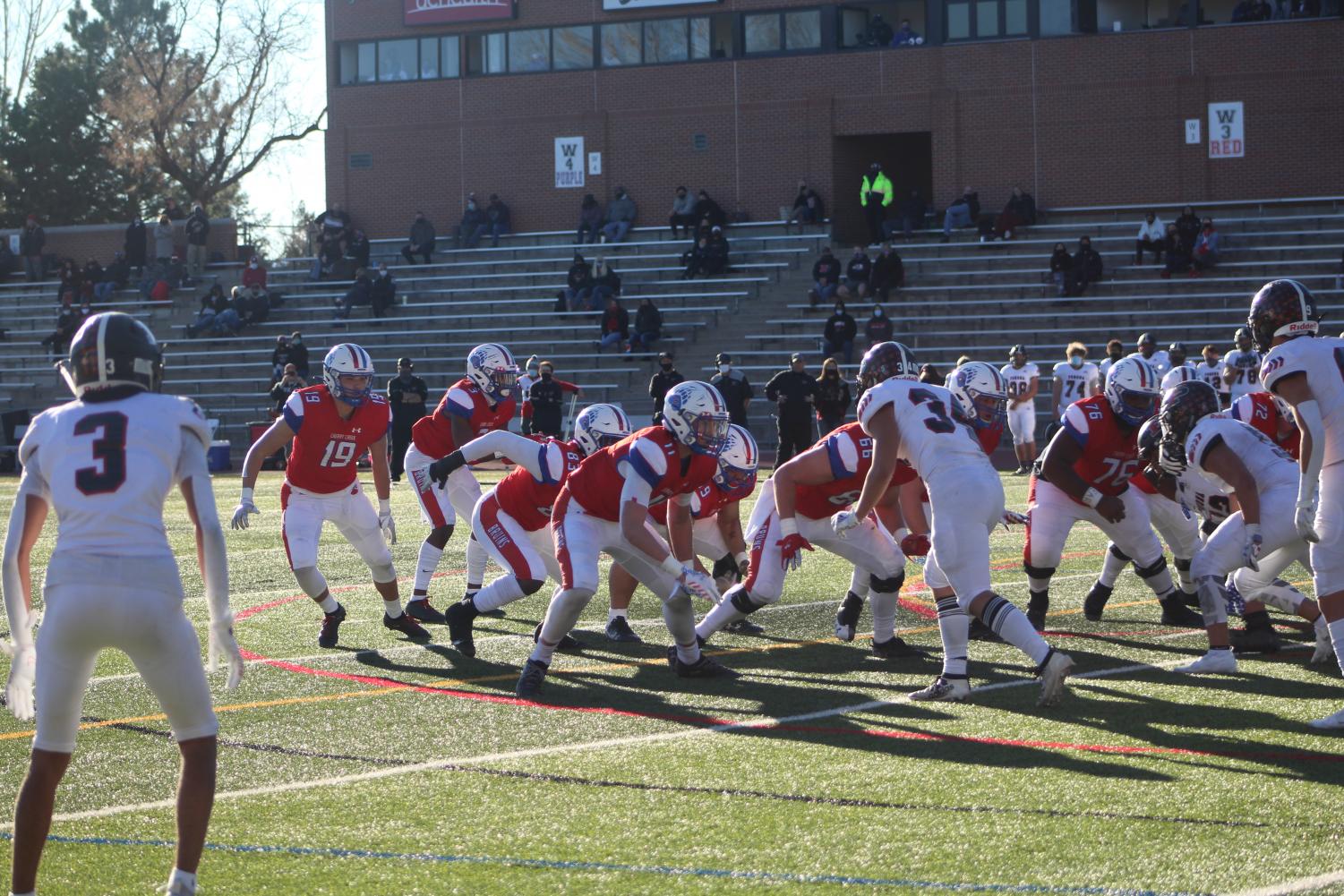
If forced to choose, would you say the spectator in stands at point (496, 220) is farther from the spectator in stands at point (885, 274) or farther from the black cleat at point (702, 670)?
the black cleat at point (702, 670)

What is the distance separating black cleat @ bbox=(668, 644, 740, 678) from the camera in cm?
893

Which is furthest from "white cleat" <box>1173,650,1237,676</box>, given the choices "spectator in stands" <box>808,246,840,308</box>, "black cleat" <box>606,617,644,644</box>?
"spectator in stands" <box>808,246,840,308</box>

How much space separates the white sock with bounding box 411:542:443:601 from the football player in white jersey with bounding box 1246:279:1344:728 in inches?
231

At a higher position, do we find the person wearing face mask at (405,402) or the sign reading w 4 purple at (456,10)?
the sign reading w 4 purple at (456,10)

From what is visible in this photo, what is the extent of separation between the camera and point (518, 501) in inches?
390

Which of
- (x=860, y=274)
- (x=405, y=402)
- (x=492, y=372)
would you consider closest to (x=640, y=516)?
(x=492, y=372)

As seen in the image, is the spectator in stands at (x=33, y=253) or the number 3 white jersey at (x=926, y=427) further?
the spectator in stands at (x=33, y=253)

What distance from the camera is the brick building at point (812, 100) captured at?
32.8 m

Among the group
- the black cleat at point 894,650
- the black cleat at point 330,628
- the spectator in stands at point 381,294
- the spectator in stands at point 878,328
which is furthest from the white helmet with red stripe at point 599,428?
the spectator in stands at point 381,294

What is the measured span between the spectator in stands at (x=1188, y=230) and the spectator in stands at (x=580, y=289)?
1126 centimetres

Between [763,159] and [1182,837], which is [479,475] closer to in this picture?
[763,159]

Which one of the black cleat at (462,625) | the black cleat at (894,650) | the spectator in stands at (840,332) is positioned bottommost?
the black cleat at (894,650)

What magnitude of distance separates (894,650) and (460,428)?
3.78 m

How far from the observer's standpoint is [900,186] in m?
36.8
